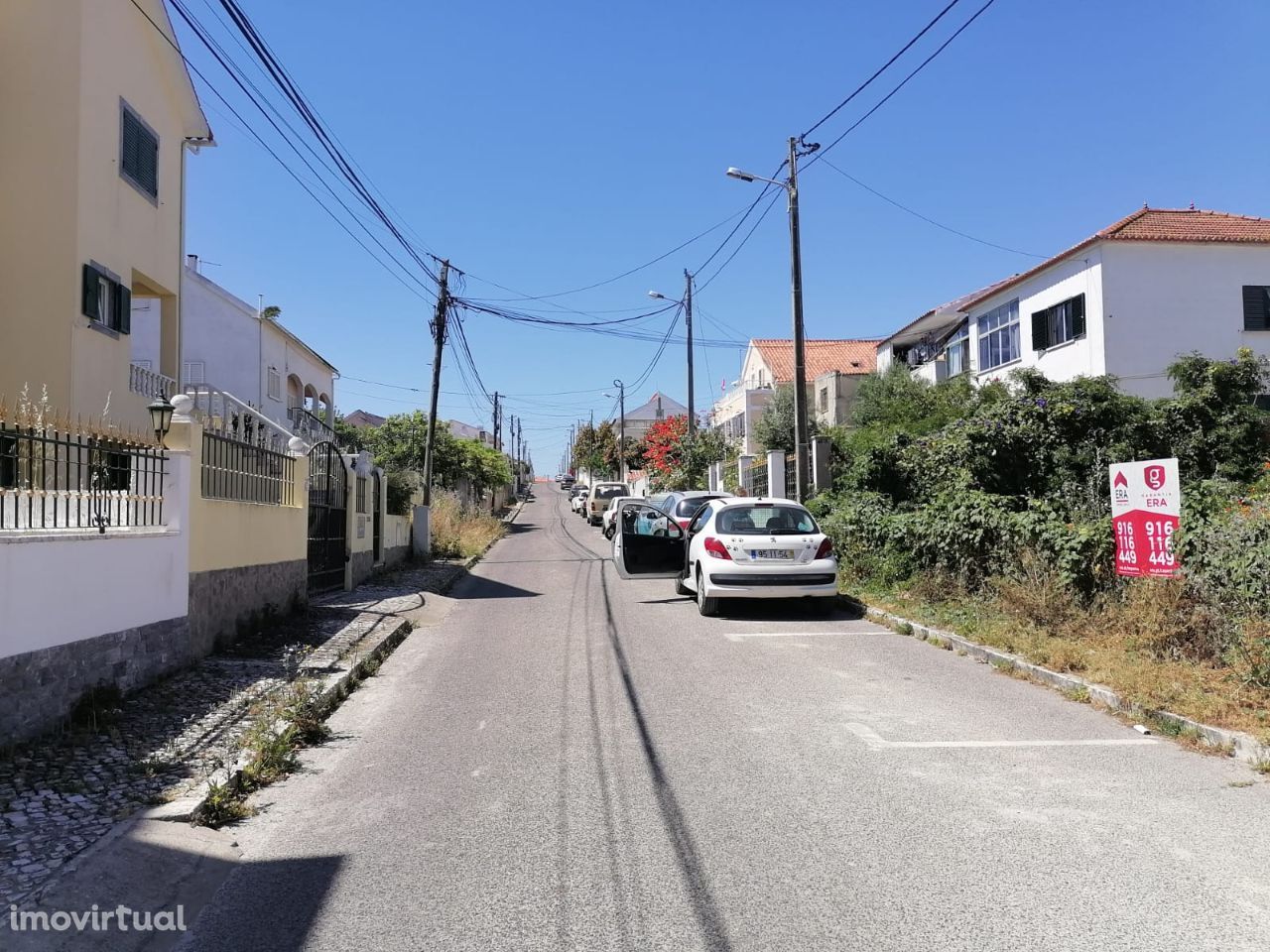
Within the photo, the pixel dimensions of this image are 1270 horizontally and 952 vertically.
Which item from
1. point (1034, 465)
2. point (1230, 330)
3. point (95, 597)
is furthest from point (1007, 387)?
point (95, 597)

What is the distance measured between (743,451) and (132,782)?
42.8 m

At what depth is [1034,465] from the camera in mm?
17219

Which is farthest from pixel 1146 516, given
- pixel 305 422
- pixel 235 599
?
pixel 305 422

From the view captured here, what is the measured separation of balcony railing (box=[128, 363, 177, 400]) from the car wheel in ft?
30.8

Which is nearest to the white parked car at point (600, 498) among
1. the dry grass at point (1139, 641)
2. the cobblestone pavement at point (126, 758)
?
the dry grass at point (1139, 641)

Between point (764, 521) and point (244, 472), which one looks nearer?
Answer: point (244, 472)

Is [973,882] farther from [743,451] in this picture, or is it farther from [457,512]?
[743,451]

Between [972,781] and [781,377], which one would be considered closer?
[972,781]

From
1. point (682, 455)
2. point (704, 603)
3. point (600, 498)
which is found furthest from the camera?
point (600, 498)

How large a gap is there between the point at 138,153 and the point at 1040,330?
74.6 feet

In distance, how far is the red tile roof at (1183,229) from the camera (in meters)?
23.8

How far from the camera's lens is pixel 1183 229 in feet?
80.8

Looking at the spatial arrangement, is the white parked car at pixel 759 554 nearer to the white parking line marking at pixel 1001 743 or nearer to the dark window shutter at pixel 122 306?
the white parking line marking at pixel 1001 743

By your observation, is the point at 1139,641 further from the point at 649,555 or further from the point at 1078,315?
the point at 1078,315
